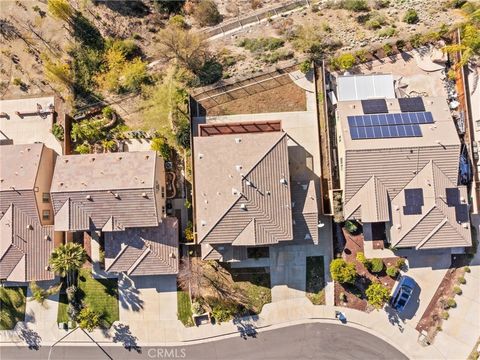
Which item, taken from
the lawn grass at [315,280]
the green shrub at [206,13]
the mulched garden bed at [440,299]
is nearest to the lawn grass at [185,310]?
the lawn grass at [315,280]

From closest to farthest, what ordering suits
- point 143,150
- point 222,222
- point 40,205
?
point 222,222 → point 40,205 → point 143,150

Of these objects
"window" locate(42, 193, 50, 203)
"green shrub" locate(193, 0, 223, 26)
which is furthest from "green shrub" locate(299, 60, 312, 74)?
"window" locate(42, 193, 50, 203)

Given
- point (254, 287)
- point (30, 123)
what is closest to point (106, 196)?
point (30, 123)

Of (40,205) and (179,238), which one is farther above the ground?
(40,205)

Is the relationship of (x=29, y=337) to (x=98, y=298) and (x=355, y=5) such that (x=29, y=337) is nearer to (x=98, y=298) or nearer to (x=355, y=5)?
(x=98, y=298)

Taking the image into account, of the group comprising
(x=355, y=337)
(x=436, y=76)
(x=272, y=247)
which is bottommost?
(x=355, y=337)

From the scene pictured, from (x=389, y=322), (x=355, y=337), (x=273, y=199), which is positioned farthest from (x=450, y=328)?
(x=273, y=199)

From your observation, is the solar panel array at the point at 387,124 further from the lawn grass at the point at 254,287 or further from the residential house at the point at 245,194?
the lawn grass at the point at 254,287

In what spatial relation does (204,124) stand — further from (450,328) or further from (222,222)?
(450,328)
